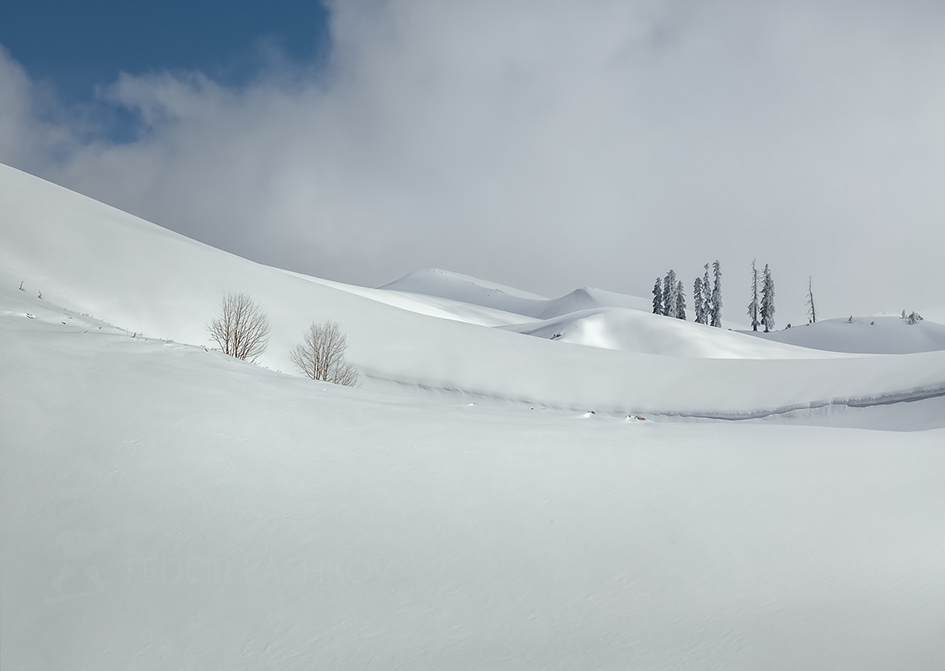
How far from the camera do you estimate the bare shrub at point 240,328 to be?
23.0m

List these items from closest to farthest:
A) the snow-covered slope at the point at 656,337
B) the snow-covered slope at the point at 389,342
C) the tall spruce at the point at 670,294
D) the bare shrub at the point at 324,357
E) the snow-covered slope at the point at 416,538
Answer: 1. the snow-covered slope at the point at 416,538
2. the snow-covered slope at the point at 389,342
3. the bare shrub at the point at 324,357
4. the snow-covered slope at the point at 656,337
5. the tall spruce at the point at 670,294

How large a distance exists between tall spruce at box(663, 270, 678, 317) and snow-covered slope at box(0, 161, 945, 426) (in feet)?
180

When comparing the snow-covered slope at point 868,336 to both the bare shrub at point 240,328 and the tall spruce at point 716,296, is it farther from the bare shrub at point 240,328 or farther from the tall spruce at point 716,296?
the bare shrub at point 240,328

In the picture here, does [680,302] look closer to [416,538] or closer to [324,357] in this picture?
[324,357]

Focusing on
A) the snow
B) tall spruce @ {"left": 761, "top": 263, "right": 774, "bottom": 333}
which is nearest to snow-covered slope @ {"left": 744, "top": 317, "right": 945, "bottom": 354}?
tall spruce @ {"left": 761, "top": 263, "right": 774, "bottom": 333}

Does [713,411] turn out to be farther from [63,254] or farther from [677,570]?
[63,254]

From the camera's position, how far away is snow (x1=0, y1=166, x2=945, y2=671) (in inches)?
194

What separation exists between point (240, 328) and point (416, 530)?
1996 centimetres

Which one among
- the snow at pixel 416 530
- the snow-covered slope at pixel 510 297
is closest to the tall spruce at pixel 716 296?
the snow-covered slope at pixel 510 297

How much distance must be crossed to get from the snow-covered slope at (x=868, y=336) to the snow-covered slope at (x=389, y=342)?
4771cm

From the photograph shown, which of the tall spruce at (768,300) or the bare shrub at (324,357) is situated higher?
the tall spruce at (768,300)

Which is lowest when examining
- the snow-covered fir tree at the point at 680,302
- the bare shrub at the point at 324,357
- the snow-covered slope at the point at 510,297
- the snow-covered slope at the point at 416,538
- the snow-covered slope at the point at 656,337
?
the snow-covered slope at the point at 416,538

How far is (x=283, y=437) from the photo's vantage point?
7949mm

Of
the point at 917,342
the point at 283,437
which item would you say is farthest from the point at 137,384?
the point at 917,342
